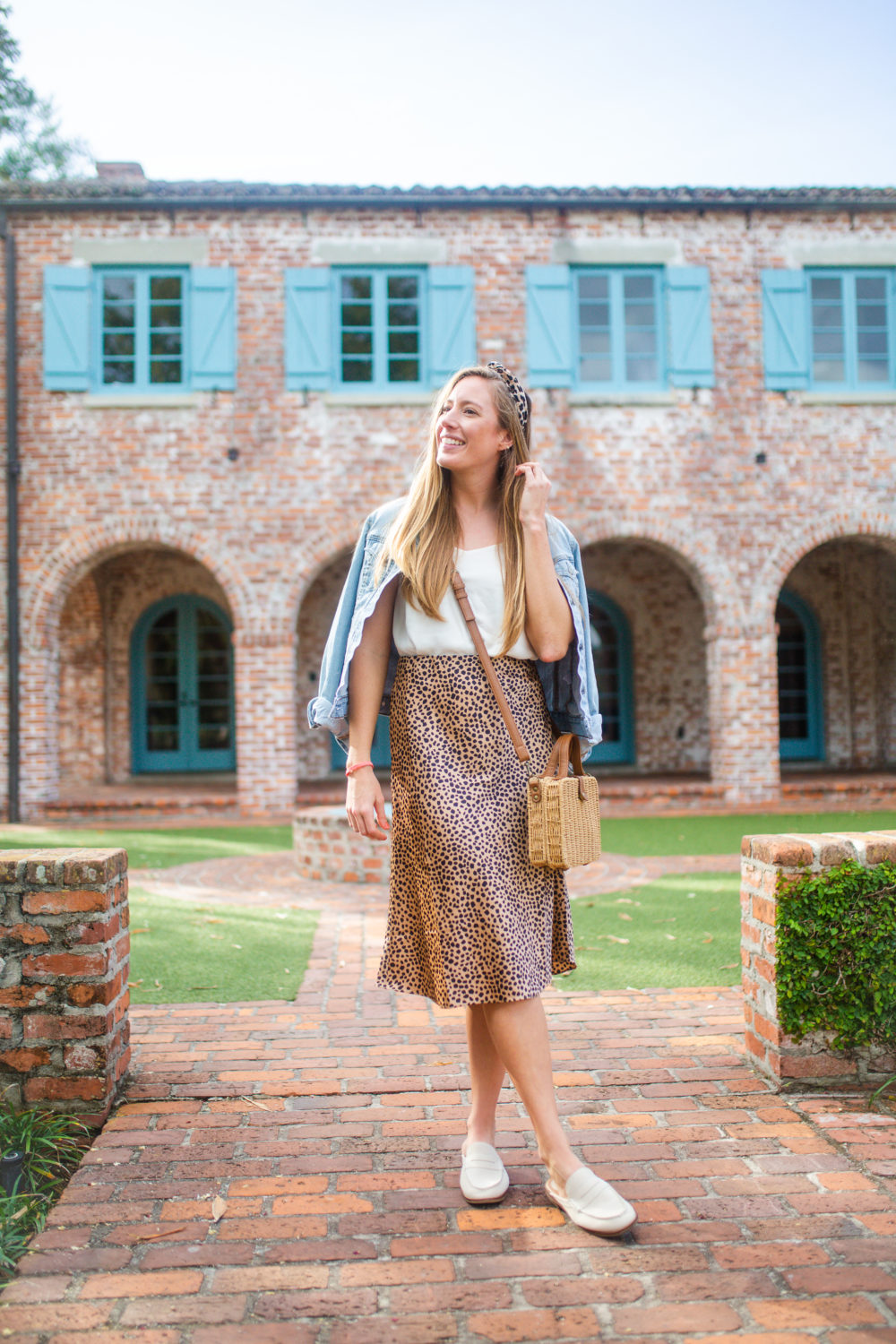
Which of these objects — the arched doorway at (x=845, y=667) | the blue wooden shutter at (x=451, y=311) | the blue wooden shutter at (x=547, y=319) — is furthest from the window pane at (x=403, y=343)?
the arched doorway at (x=845, y=667)

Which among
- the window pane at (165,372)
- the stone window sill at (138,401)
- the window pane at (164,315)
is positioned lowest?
the stone window sill at (138,401)

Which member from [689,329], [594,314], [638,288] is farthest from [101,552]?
[689,329]

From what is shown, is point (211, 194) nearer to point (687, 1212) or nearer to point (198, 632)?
point (198, 632)

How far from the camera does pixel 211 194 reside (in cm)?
1063

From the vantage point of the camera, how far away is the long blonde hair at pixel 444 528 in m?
2.28

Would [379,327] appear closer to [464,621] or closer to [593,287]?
[593,287]

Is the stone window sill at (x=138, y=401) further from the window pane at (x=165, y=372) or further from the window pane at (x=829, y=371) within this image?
the window pane at (x=829, y=371)

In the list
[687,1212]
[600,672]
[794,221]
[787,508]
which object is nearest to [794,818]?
[787,508]

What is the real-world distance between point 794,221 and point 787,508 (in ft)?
10.8

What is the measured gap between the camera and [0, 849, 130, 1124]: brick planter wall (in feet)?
8.84

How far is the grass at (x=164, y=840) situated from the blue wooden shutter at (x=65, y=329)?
479cm

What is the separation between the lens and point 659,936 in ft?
16.0

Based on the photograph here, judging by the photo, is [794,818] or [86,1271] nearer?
[86,1271]

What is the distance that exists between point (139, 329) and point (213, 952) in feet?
27.3
